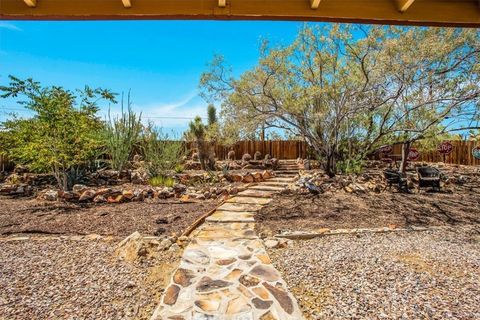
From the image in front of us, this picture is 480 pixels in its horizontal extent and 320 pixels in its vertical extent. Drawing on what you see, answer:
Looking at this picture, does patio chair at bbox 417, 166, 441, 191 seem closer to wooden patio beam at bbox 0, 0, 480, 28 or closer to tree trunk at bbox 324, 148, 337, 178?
tree trunk at bbox 324, 148, 337, 178

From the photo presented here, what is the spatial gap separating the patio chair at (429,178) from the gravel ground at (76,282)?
20.9 feet

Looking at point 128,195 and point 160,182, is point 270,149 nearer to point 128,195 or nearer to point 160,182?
point 160,182

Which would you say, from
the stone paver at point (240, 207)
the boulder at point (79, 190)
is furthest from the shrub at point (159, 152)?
the stone paver at point (240, 207)

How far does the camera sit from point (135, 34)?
6.01 m

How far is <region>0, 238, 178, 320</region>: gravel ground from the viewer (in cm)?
193

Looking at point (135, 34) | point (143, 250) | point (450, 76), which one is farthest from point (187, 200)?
point (450, 76)

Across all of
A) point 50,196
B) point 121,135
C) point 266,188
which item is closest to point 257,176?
point 266,188

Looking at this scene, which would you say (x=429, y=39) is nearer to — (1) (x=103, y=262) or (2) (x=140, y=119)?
(1) (x=103, y=262)

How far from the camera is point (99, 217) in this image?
14.0 feet

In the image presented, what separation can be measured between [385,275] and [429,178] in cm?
524

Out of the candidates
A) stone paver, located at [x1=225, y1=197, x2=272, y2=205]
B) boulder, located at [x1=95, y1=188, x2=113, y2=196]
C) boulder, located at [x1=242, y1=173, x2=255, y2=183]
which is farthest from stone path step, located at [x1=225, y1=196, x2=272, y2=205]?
boulder, located at [x1=95, y1=188, x2=113, y2=196]

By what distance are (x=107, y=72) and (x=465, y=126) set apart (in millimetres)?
9792

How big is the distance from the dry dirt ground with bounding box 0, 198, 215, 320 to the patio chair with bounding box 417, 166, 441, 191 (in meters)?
5.52

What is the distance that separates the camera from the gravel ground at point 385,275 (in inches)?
77.0
